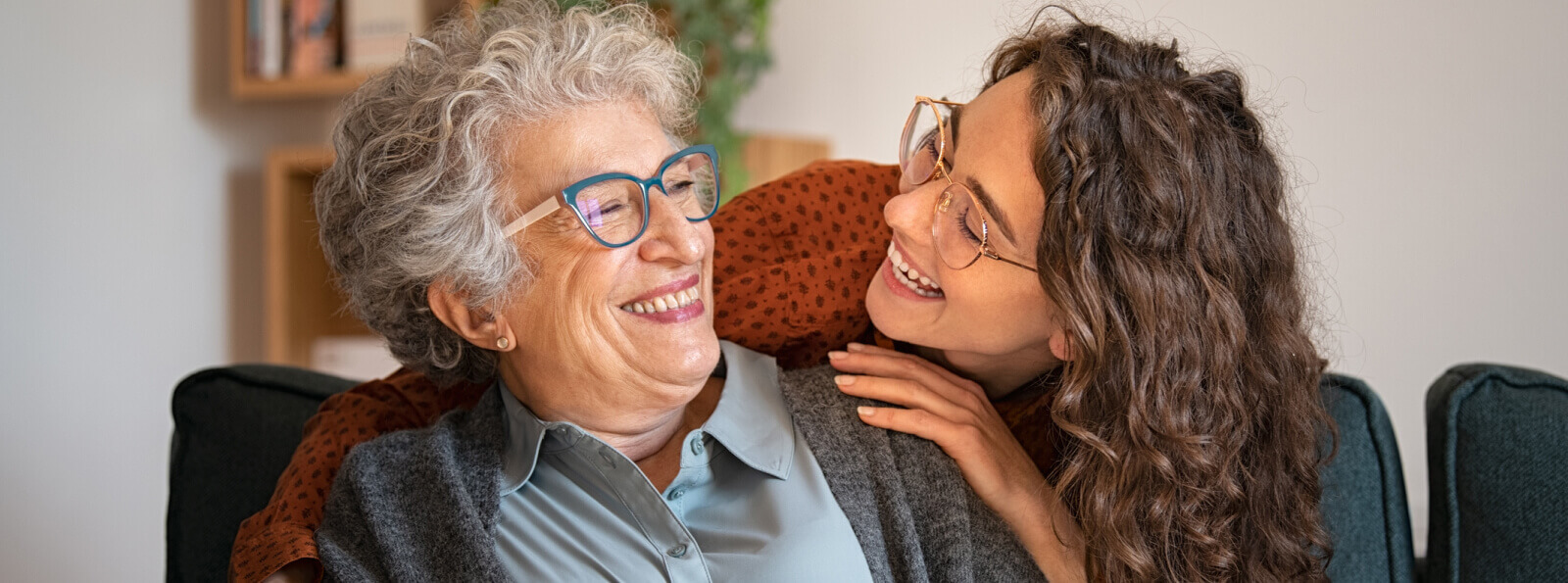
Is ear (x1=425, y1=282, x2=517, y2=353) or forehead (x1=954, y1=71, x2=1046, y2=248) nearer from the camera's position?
forehead (x1=954, y1=71, x2=1046, y2=248)

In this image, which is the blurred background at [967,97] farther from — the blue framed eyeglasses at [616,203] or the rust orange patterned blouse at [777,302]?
the blue framed eyeglasses at [616,203]

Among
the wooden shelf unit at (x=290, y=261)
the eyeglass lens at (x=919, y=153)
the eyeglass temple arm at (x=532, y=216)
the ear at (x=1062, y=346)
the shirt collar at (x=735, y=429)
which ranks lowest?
the wooden shelf unit at (x=290, y=261)

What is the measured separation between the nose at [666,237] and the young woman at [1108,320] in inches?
10.7

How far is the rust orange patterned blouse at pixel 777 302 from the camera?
1.56m

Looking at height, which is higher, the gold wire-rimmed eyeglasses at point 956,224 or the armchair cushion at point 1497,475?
the gold wire-rimmed eyeglasses at point 956,224

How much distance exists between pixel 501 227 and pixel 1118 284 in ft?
2.58

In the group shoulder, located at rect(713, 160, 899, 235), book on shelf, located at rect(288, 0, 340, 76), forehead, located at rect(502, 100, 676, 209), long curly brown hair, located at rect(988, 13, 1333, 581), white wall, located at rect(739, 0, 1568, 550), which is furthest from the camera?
book on shelf, located at rect(288, 0, 340, 76)

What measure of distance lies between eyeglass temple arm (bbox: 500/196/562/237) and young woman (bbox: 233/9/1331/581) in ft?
1.46

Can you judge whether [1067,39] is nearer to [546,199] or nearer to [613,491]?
[546,199]

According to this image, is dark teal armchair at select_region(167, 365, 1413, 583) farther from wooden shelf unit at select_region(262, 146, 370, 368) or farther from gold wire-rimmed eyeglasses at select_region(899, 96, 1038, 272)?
wooden shelf unit at select_region(262, 146, 370, 368)

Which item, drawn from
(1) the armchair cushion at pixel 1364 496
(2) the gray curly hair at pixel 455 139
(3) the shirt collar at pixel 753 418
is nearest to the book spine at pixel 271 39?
(2) the gray curly hair at pixel 455 139

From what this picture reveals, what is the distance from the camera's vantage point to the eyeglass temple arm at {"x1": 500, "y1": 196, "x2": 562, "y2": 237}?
139 cm

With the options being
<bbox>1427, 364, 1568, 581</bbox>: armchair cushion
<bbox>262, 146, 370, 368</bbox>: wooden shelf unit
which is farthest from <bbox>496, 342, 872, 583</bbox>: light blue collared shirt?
<bbox>262, 146, 370, 368</bbox>: wooden shelf unit

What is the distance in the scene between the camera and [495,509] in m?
1.41
